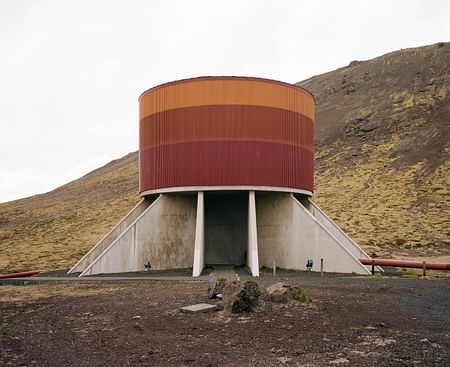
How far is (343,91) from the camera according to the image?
102312mm

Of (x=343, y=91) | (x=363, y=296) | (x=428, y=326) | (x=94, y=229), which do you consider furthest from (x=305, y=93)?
(x=343, y=91)

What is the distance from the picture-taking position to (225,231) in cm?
3331

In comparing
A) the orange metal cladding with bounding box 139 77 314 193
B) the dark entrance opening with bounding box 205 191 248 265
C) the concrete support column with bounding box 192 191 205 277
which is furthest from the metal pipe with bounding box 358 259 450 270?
the dark entrance opening with bounding box 205 191 248 265

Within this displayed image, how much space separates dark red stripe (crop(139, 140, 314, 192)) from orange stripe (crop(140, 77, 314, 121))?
2184 mm

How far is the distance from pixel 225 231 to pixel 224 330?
21735 millimetres

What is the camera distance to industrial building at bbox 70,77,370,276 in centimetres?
2620

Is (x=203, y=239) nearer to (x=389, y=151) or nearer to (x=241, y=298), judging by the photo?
(x=241, y=298)

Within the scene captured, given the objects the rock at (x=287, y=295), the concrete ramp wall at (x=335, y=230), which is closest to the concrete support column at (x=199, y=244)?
the concrete ramp wall at (x=335, y=230)

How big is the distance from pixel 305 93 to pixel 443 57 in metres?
78.9

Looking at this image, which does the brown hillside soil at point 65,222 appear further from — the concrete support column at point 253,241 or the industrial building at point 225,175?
the concrete support column at point 253,241

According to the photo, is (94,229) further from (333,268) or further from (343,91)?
(343,91)

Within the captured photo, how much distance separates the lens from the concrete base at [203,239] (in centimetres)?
2545

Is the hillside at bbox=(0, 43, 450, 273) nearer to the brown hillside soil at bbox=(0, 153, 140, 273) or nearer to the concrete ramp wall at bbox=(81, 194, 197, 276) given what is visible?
the brown hillside soil at bbox=(0, 153, 140, 273)

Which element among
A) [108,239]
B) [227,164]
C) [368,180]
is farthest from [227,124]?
[368,180]
